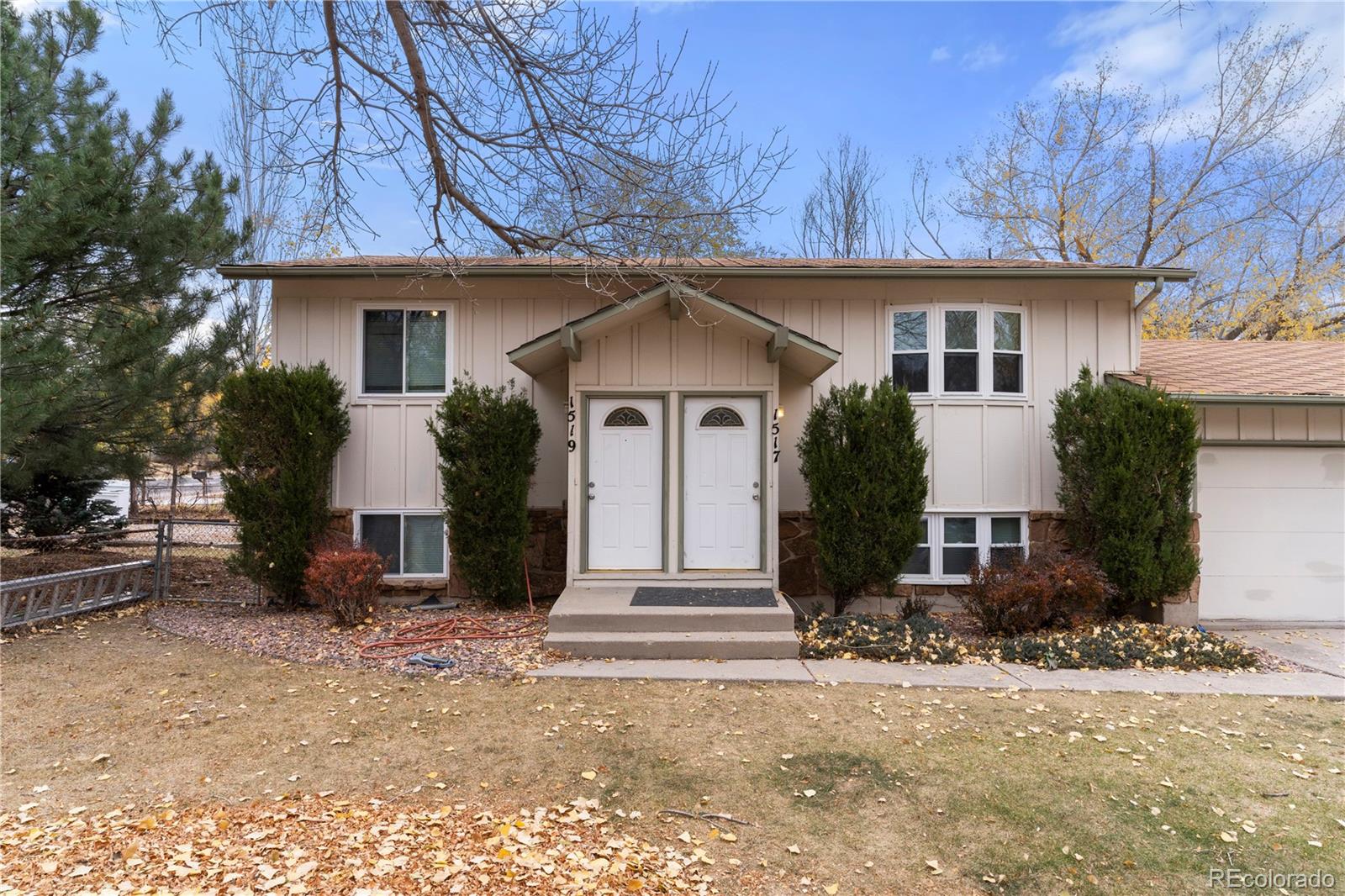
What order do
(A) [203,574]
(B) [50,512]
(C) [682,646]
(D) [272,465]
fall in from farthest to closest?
1. (B) [50,512]
2. (A) [203,574]
3. (D) [272,465]
4. (C) [682,646]

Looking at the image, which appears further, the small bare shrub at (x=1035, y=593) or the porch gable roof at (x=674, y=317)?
the porch gable roof at (x=674, y=317)

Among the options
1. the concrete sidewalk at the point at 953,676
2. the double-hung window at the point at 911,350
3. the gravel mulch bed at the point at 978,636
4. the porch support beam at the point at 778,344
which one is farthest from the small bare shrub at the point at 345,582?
the double-hung window at the point at 911,350

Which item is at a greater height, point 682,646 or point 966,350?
point 966,350

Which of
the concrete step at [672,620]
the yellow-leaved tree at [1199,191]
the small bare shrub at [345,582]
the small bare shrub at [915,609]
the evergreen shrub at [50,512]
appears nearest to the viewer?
the concrete step at [672,620]

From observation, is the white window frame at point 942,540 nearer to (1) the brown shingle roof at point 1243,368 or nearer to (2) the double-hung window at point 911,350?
(2) the double-hung window at point 911,350

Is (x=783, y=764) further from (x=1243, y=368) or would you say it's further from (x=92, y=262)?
(x=92, y=262)

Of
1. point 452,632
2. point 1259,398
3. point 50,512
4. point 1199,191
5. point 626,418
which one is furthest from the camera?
point 1199,191

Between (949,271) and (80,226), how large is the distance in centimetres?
892

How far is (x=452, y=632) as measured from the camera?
645cm

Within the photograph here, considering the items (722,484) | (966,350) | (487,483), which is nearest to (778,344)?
(722,484)

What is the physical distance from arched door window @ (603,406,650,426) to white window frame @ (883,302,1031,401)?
290cm

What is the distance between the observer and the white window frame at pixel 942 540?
7930 mm

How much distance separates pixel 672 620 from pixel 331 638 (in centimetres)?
313

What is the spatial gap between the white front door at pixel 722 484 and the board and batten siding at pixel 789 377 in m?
0.72
